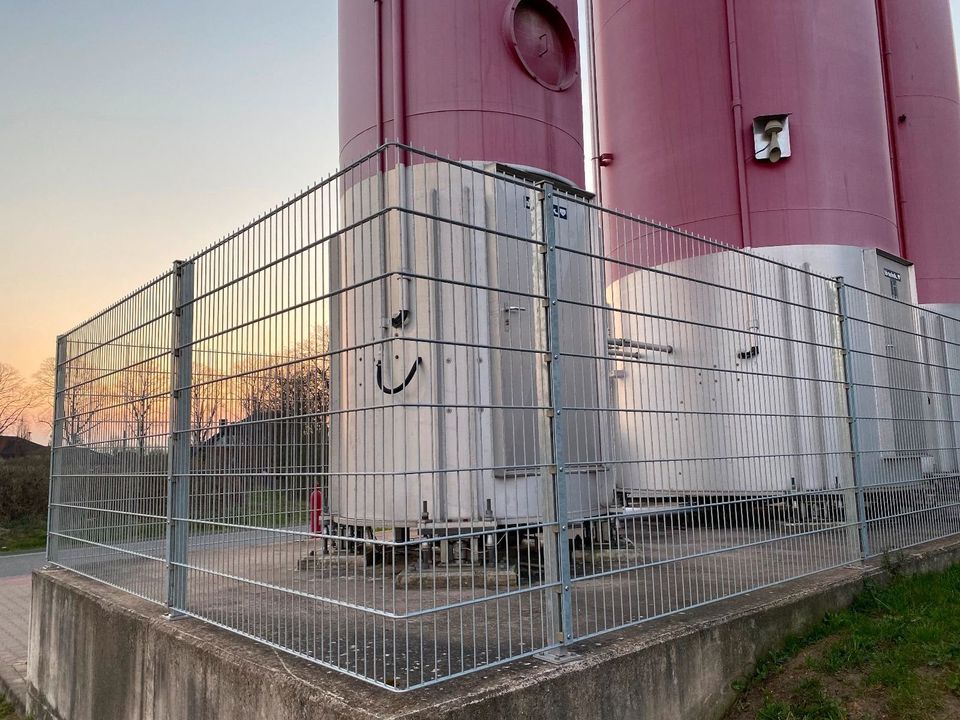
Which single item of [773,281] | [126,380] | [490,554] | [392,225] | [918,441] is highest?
[392,225]

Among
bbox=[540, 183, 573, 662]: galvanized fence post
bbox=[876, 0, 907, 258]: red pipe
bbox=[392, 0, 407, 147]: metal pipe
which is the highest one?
bbox=[876, 0, 907, 258]: red pipe

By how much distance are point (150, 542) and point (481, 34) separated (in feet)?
16.0

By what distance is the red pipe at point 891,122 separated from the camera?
1219 centimetres

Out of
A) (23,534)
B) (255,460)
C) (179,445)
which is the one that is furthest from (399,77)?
(23,534)

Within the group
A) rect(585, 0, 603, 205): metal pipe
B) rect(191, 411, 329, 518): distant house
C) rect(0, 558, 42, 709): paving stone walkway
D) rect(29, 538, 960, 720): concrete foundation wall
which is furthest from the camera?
rect(585, 0, 603, 205): metal pipe

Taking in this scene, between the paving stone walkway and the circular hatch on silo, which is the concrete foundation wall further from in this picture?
the circular hatch on silo

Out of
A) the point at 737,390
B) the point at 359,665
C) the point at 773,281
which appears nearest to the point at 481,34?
the point at 773,281

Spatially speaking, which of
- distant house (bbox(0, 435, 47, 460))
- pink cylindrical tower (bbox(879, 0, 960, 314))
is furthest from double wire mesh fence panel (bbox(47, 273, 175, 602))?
distant house (bbox(0, 435, 47, 460))

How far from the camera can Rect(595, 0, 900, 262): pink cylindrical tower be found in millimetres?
9531

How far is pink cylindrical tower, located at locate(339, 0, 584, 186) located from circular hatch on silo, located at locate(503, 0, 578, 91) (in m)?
0.01

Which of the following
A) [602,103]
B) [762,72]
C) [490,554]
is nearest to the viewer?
[490,554]

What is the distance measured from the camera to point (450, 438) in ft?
19.1

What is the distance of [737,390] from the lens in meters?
4.88

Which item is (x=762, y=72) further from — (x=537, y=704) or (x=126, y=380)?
(x=537, y=704)
